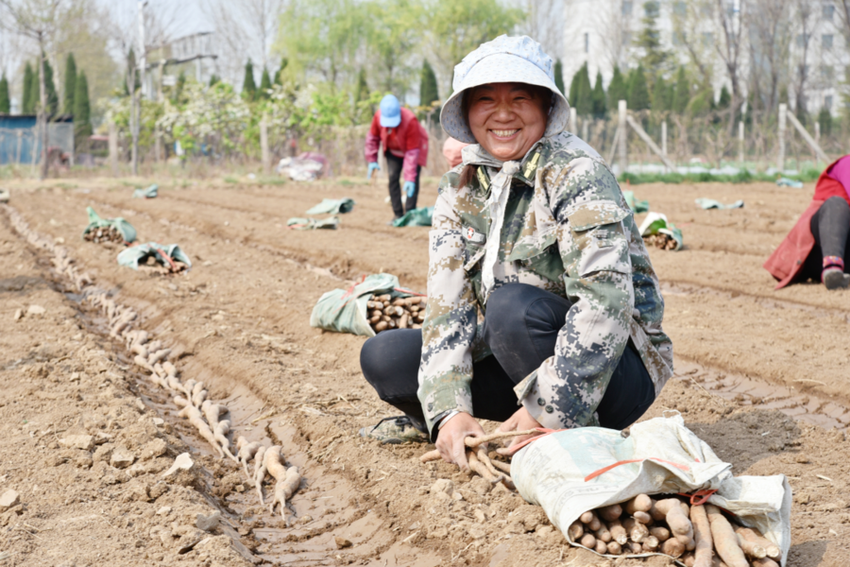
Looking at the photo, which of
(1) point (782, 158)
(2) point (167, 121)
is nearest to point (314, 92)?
(2) point (167, 121)

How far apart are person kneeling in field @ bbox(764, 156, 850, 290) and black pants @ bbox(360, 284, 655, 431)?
3.56 meters

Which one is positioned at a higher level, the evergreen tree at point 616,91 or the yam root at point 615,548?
the evergreen tree at point 616,91

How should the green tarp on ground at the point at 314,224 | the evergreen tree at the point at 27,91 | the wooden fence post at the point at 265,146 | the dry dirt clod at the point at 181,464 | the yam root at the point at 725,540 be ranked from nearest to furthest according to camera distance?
the yam root at the point at 725,540
the dry dirt clod at the point at 181,464
the green tarp on ground at the point at 314,224
the wooden fence post at the point at 265,146
the evergreen tree at the point at 27,91

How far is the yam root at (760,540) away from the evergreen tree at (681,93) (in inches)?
1273

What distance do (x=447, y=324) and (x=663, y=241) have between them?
582 centimetres

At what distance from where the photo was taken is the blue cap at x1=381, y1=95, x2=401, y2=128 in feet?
31.0

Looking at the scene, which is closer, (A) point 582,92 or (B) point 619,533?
(B) point 619,533

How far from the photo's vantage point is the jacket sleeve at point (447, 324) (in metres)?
2.34

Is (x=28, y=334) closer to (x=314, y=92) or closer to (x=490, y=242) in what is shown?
(x=490, y=242)

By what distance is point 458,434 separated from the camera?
2293 millimetres

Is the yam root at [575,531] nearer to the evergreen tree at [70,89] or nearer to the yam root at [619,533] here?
the yam root at [619,533]

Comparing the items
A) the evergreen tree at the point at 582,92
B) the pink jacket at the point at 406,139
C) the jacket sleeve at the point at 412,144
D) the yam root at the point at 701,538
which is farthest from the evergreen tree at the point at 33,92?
the yam root at the point at 701,538

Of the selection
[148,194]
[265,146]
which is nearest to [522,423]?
[148,194]

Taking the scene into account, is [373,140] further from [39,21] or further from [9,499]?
[39,21]
